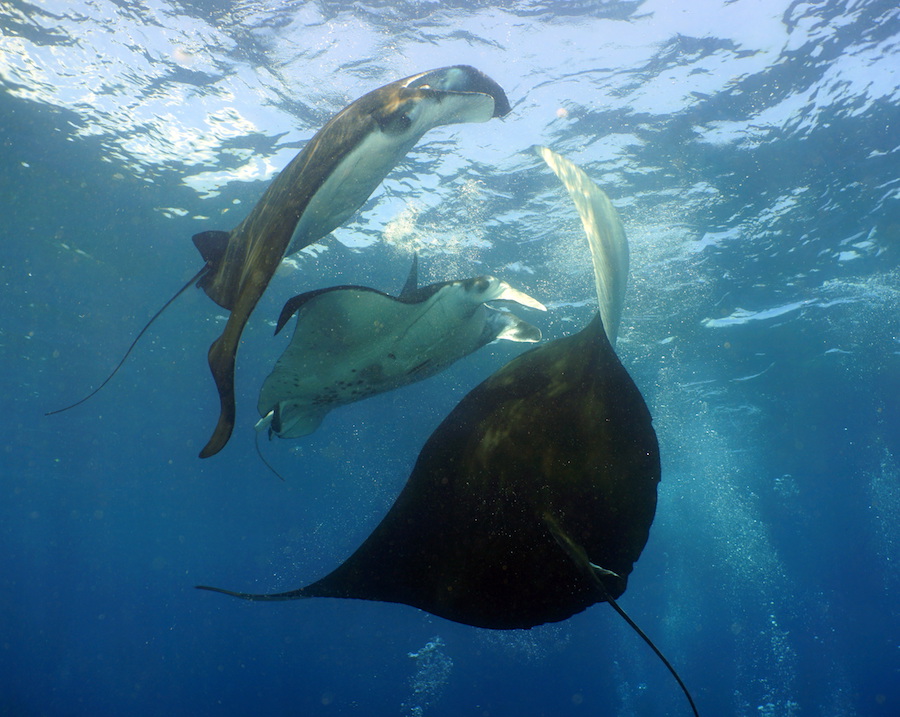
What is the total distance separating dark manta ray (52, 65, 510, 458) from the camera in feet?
6.96

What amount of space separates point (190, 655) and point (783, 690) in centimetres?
8237

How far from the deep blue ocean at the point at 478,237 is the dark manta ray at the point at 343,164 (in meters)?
6.12

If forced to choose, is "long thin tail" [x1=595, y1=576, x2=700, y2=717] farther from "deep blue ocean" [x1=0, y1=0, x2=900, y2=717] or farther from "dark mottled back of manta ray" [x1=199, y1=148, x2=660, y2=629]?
"deep blue ocean" [x1=0, y1=0, x2=900, y2=717]

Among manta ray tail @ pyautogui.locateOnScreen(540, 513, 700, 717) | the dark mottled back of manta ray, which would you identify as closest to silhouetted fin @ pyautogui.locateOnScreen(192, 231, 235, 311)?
the dark mottled back of manta ray

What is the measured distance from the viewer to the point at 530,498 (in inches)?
70.7

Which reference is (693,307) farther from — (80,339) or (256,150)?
(80,339)

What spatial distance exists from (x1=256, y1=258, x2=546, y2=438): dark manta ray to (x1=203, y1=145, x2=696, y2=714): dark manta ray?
1.33 meters

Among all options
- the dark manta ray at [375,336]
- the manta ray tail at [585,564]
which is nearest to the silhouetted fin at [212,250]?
the dark manta ray at [375,336]

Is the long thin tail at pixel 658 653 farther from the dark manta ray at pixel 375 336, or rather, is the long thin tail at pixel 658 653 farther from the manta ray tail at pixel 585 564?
the dark manta ray at pixel 375 336

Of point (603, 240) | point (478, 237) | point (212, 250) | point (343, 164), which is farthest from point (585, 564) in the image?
point (478, 237)

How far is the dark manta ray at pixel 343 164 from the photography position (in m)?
2.12

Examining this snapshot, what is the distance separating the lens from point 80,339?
722 inches

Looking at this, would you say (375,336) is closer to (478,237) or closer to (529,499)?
(529,499)

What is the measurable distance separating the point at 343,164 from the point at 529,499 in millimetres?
1918
